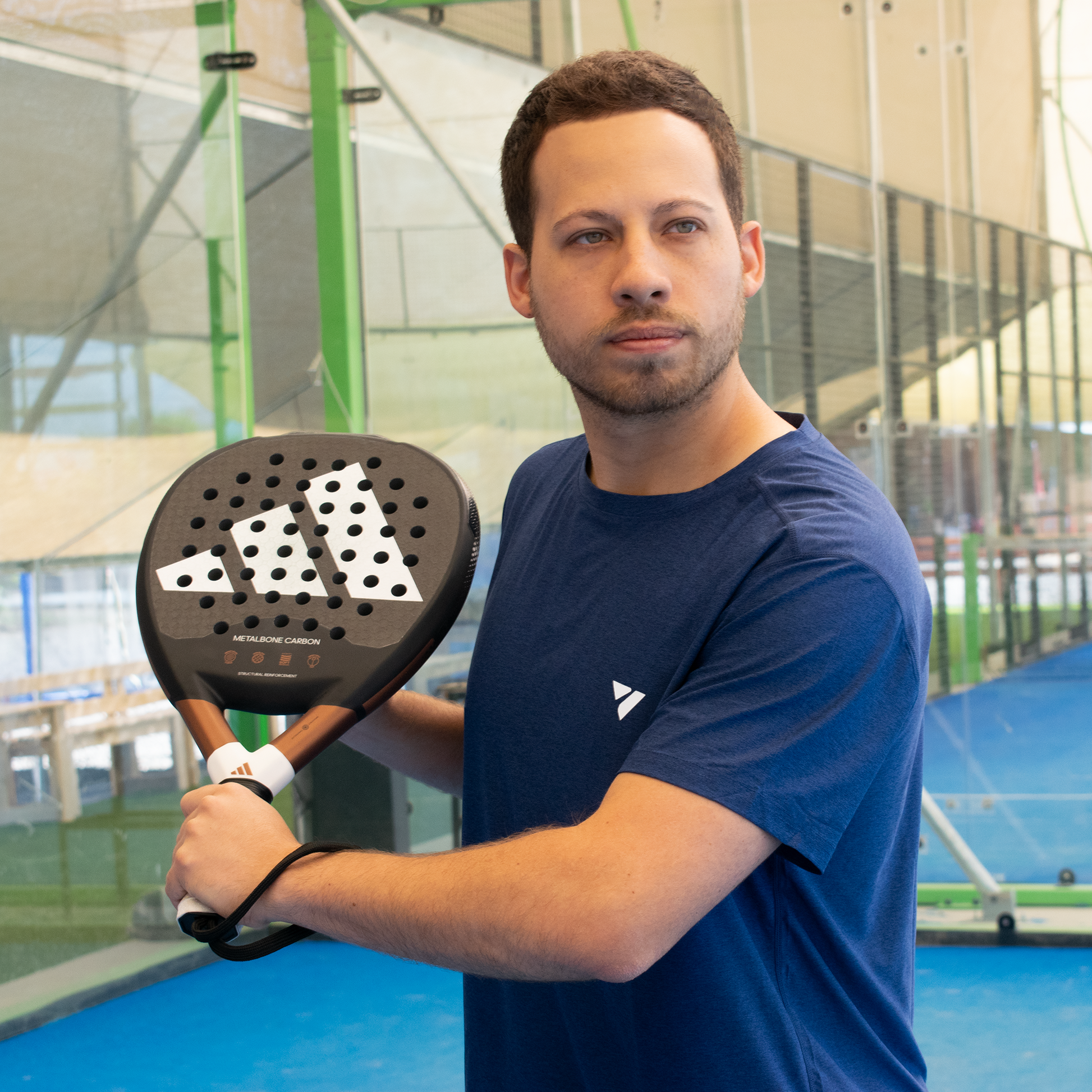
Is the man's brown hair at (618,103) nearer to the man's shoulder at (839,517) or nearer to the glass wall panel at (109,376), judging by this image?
the man's shoulder at (839,517)

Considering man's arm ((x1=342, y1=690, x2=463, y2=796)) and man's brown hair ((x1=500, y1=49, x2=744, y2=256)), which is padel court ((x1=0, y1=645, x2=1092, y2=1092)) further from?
man's brown hair ((x1=500, y1=49, x2=744, y2=256))

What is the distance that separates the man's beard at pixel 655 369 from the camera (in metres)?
0.82

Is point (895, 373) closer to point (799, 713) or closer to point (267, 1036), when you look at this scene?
point (267, 1036)

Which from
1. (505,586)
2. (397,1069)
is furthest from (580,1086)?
(397,1069)

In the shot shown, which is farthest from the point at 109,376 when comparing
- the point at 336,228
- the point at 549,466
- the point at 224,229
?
the point at 549,466

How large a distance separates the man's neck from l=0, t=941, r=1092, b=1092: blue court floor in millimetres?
1705

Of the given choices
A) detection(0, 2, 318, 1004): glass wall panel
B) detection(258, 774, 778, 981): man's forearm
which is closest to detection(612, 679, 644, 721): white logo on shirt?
detection(258, 774, 778, 981): man's forearm

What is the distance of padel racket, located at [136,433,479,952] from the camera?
790 mm

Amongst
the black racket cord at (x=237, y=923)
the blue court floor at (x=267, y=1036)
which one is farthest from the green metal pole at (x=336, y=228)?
the black racket cord at (x=237, y=923)

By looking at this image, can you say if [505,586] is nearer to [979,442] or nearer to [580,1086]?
[580,1086]

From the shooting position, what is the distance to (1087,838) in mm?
3020

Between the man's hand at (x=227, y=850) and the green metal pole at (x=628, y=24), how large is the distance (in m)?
2.54

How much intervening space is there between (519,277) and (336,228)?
220 centimetres

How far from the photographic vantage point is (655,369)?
32.5 inches
